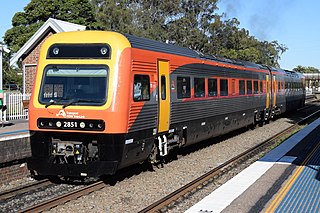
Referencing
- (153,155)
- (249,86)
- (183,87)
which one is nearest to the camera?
(153,155)

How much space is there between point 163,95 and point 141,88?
1270mm

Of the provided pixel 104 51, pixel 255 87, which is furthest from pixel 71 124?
pixel 255 87

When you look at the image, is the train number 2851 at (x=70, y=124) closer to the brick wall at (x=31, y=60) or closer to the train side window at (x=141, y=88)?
the train side window at (x=141, y=88)

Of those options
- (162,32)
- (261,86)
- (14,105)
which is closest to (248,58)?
(162,32)

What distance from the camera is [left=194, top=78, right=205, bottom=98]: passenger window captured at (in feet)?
43.4

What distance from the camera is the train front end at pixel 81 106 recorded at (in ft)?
29.0

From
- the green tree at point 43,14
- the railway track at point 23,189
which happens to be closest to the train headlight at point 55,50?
the railway track at point 23,189

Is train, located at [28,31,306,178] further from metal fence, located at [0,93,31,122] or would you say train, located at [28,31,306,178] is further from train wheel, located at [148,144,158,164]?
metal fence, located at [0,93,31,122]

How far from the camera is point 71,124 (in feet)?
29.3

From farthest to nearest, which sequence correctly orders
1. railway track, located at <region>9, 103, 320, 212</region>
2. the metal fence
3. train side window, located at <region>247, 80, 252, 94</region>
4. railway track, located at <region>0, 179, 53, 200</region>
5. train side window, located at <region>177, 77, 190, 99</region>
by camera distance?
1. the metal fence
2. train side window, located at <region>247, 80, 252, 94</region>
3. train side window, located at <region>177, 77, 190, 99</region>
4. railway track, located at <region>0, 179, 53, 200</region>
5. railway track, located at <region>9, 103, 320, 212</region>

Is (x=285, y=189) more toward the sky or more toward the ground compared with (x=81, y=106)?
more toward the ground

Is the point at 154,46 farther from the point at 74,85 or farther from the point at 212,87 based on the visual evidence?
the point at 212,87

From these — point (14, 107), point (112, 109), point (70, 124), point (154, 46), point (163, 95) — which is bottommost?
point (14, 107)

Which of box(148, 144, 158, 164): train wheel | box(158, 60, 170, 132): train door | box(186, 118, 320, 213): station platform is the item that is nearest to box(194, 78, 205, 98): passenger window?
box(158, 60, 170, 132): train door
